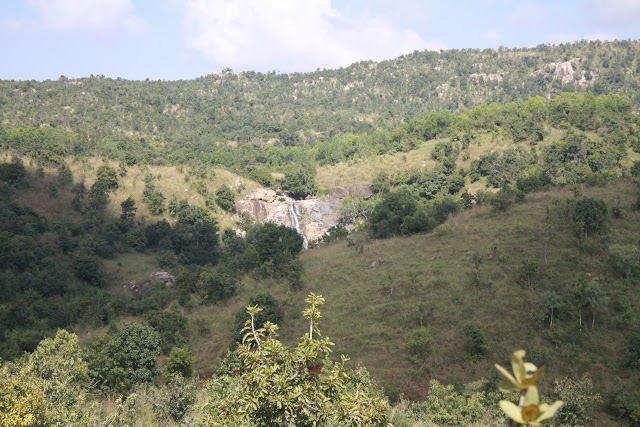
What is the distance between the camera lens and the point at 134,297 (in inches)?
1258

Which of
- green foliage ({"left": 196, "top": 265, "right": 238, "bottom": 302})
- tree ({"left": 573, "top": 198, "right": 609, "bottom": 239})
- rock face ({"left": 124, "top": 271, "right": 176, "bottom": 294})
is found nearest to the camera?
tree ({"left": 573, "top": 198, "right": 609, "bottom": 239})

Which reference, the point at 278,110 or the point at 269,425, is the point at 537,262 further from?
the point at 278,110

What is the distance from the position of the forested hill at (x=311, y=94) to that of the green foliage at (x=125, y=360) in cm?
4179

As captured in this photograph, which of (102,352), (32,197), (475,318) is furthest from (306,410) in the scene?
(32,197)

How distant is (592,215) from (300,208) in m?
35.3

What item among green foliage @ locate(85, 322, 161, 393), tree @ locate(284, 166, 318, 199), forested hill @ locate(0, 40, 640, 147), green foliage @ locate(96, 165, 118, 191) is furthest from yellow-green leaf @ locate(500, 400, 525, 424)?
forested hill @ locate(0, 40, 640, 147)

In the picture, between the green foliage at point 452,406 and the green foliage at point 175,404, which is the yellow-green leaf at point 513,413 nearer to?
the green foliage at point 175,404

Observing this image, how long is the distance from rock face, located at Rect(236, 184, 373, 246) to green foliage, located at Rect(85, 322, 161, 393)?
33.7 meters

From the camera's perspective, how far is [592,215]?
25.8 meters

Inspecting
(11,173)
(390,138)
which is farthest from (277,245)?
(390,138)

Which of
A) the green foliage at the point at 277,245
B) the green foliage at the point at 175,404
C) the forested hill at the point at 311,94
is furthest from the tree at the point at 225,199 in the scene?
the green foliage at the point at 175,404

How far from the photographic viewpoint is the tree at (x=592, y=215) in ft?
84.3

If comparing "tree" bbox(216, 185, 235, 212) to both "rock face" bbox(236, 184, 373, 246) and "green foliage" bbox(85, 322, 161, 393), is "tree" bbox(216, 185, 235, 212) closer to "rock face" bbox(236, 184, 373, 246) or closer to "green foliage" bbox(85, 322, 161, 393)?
"rock face" bbox(236, 184, 373, 246)

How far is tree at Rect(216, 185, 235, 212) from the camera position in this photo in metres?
53.1
